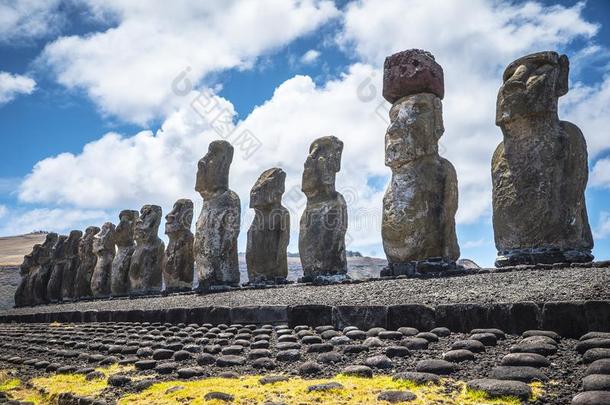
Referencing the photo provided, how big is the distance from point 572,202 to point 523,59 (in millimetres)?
2201

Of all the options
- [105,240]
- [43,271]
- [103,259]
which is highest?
[105,240]

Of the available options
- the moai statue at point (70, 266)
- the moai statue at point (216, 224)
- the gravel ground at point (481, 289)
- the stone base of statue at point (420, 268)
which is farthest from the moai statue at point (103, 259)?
the stone base of statue at point (420, 268)

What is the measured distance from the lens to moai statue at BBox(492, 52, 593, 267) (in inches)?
273

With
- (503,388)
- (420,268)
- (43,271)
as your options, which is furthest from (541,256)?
(43,271)

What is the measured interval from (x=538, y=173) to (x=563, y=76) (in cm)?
156

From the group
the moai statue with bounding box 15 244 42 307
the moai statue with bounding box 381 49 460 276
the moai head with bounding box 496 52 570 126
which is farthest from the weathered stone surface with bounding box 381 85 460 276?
the moai statue with bounding box 15 244 42 307

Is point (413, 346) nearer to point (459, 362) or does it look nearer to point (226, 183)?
point (459, 362)

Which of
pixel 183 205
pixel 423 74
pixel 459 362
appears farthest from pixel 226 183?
pixel 459 362

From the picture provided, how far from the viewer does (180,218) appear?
15812 millimetres

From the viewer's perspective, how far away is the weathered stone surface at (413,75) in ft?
30.4

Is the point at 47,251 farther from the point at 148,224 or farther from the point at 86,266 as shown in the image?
the point at 148,224

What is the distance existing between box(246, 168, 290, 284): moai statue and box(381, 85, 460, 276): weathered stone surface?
419cm

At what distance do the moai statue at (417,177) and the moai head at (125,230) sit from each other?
41.2 ft

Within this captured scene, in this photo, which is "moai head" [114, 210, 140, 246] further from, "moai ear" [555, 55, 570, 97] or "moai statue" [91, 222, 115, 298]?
"moai ear" [555, 55, 570, 97]
